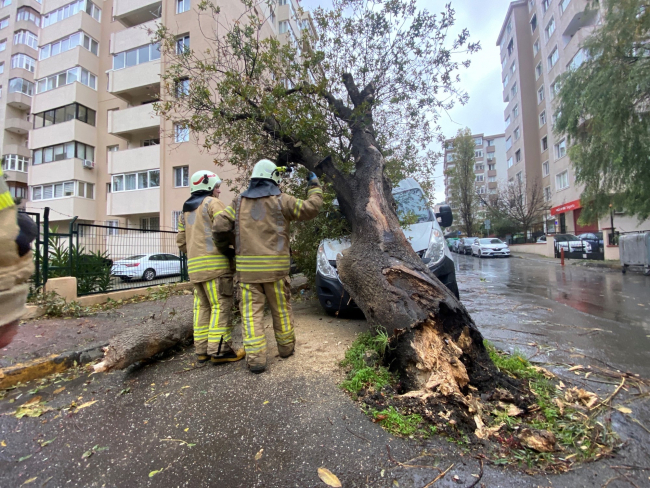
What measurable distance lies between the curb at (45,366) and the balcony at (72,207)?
817 inches

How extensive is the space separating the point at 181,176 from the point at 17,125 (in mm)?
21018

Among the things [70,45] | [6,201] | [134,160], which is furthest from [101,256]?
[70,45]

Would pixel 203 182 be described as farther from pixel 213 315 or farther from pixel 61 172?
pixel 61 172

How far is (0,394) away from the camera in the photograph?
2967 mm

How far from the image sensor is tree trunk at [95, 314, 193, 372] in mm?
3115

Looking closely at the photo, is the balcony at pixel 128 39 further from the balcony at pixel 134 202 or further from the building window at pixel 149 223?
the building window at pixel 149 223

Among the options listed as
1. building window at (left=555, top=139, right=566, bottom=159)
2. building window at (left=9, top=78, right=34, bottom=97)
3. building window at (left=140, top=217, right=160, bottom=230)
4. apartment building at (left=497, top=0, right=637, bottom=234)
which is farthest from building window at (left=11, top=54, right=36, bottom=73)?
building window at (left=555, top=139, right=566, bottom=159)

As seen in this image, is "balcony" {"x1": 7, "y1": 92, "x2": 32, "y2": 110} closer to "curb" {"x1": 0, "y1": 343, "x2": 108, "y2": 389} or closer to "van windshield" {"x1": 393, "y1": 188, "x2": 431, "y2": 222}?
"curb" {"x1": 0, "y1": 343, "x2": 108, "y2": 389}

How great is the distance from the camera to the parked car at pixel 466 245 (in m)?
26.5

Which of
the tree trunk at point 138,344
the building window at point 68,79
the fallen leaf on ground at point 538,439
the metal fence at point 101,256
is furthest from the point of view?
the building window at point 68,79

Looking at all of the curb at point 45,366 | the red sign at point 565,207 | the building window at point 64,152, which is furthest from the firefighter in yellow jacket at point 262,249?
the red sign at point 565,207

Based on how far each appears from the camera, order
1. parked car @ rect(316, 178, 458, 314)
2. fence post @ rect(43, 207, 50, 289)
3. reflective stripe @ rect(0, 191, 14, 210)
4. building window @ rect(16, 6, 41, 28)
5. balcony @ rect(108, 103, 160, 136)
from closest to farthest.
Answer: reflective stripe @ rect(0, 191, 14, 210), parked car @ rect(316, 178, 458, 314), fence post @ rect(43, 207, 50, 289), balcony @ rect(108, 103, 160, 136), building window @ rect(16, 6, 41, 28)

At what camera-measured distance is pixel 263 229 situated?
10.0ft

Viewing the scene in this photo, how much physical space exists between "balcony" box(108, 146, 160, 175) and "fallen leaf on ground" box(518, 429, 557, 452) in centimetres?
1984
